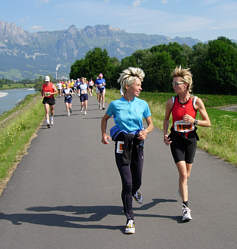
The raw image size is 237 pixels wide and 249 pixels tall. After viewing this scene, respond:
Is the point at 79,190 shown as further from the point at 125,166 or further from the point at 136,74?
the point at 136,74

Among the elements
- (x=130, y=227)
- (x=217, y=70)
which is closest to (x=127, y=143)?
(x=130, y=227)

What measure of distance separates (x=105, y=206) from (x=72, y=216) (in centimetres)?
52

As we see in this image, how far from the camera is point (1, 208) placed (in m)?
5.23

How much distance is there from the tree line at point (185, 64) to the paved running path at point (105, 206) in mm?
68333

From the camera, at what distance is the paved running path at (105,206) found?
399cm

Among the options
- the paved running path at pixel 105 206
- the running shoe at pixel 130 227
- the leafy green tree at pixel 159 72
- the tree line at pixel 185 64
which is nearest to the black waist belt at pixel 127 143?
the running shoe at pixel 130 227

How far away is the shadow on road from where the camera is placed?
15.0ft

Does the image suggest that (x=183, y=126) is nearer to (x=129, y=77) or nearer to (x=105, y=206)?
(x=129, y=77)

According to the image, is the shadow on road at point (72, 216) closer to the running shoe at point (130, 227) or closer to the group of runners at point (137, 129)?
the running shoe at point (130, 227)

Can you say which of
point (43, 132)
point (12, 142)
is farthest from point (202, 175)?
point (43, 132)

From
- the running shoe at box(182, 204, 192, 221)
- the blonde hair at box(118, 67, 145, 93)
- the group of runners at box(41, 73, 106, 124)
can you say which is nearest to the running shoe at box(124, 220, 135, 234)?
the running shoe at box(182, 204, 192, 221)

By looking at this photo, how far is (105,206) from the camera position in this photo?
5160mm

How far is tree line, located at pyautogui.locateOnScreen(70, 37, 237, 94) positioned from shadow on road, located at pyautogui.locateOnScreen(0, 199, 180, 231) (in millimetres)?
71122

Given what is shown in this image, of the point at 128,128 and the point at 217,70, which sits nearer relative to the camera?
the point at 128,128
